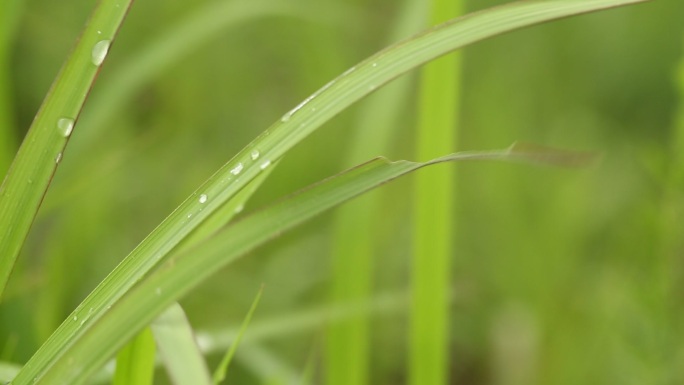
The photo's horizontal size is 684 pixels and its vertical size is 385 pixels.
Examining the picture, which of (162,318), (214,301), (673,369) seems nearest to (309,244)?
(214,301)

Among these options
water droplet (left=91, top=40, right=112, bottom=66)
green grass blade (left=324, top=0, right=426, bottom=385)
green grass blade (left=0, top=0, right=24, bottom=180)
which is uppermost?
green grass blade (left=0, top=0, right=24, bottom=180)

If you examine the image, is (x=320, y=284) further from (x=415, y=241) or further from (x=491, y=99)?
(x=415, y=241)

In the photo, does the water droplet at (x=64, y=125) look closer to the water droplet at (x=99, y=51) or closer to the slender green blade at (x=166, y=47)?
the water droplet at (x=99, y=51)

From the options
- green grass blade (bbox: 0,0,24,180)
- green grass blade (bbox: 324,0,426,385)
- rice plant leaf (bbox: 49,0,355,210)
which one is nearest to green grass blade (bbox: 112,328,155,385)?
green grass blade (bbox: 324,0,426,385)

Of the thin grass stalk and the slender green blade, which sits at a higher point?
the slender green blade

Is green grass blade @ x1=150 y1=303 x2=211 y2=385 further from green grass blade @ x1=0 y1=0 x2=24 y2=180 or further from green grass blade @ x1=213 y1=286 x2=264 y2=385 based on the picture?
green grass blade @ x1=0 y1=0 x2=24 y2=180

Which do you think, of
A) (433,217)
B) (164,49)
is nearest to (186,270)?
→ (433,217)
